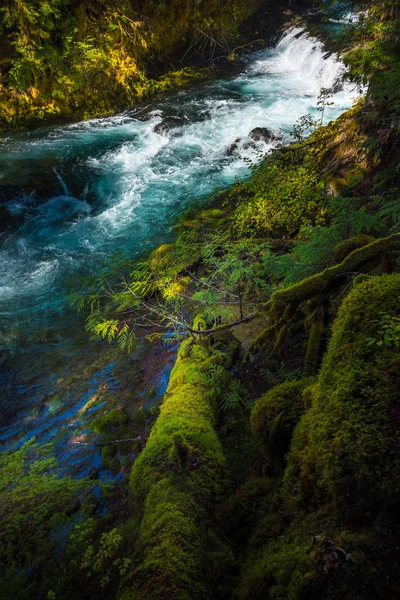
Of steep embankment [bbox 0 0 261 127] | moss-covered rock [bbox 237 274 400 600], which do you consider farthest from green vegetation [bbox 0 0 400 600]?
steep embankment [bbox 0 0 261 127]

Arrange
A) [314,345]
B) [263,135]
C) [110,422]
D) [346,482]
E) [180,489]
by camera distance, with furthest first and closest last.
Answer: [263,135] < [110,422] < [314,345] < [180,489] < [346,482]

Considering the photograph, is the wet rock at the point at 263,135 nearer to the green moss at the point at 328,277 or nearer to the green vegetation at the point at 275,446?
the green vegetation at the point at 275,446

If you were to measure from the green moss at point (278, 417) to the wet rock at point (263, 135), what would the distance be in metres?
11.1

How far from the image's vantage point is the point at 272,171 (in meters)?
6.78

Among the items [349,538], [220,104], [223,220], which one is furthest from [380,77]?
[220,104]

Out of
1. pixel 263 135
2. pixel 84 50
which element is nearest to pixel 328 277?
pixel 263 135

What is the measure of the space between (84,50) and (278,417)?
16825 mm

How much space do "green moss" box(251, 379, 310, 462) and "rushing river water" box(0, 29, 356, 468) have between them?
3.31 m

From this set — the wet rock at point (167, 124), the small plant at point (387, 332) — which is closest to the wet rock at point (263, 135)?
the wet rock at point (167, 124)

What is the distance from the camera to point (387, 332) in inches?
60.4

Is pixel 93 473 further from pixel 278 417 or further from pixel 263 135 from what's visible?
pixel 263 135

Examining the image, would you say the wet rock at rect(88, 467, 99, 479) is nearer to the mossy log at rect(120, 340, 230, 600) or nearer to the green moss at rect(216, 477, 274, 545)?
the mossy log at rect(120, 340, 230, 600)

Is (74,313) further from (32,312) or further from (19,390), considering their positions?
(19,390)

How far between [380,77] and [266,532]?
18.1 feet
